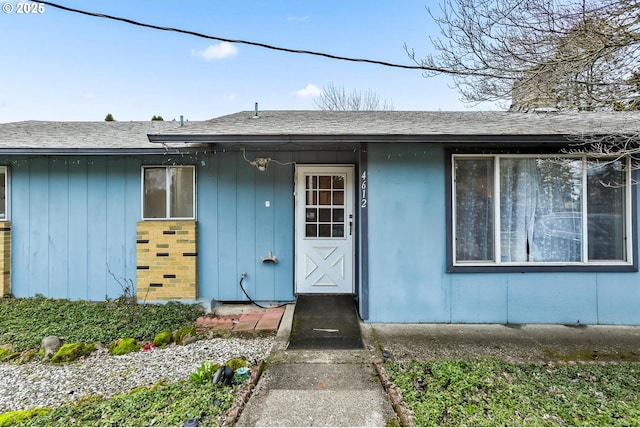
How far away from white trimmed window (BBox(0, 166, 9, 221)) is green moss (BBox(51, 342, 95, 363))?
321cm

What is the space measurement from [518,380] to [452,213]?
1.97m

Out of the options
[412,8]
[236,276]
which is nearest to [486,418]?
[236,276]

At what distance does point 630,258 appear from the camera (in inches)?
150

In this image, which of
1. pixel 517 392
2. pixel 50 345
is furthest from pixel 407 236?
pixel 50 345

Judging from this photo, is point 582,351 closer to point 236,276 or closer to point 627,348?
point 627,348

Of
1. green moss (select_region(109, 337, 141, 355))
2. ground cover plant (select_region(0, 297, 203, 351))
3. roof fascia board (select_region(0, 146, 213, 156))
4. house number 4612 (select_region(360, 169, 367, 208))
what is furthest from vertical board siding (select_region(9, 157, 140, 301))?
house number 4612 (select_region(360, 169, 367, 208))

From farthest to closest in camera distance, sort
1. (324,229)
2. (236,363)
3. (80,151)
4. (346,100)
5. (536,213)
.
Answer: (346,100) → (324,229) → (80,151) → (536,213) → (236,363)

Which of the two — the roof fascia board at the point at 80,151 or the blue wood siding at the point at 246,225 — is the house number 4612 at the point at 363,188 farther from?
the roof fascia board at the point at 80,151

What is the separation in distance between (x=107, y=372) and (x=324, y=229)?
3.20 m

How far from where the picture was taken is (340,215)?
481 cm

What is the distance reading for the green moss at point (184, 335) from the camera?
353cm

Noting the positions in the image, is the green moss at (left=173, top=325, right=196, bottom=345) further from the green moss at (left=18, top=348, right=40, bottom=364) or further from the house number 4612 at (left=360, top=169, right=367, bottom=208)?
the house number 4612 at (left=360, top=169, right=367, bottom=208)

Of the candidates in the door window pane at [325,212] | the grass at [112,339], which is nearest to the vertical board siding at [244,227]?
the door window pane at [325,212]
